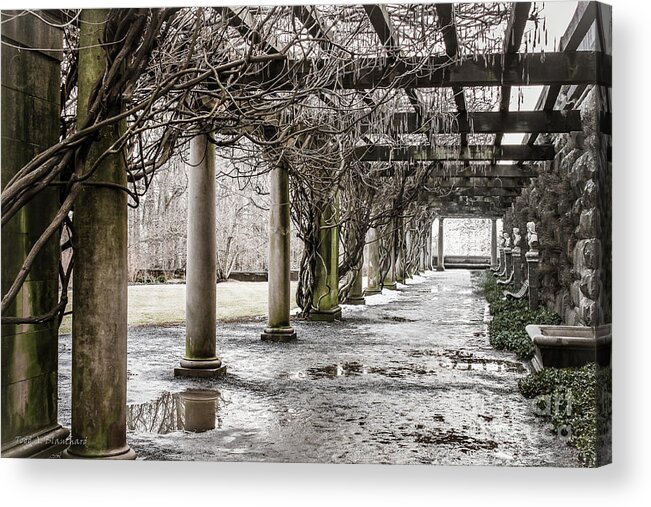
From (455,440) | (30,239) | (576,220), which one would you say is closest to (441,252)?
(576,220)

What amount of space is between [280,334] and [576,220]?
3.02 meters

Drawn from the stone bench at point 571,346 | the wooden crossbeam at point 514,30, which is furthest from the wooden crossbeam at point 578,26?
the stone bench at point 571,346

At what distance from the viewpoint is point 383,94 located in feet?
15.7

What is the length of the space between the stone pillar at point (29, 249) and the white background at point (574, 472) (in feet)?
0.63

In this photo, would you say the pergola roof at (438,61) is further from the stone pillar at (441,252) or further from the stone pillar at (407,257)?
the stone pillar at (407,257)

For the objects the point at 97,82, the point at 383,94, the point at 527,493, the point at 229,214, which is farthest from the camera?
the point at 229,214

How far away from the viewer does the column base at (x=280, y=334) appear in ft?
19.6

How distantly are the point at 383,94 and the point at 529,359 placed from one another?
1.85 m

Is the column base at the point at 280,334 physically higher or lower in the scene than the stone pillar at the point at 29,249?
lower

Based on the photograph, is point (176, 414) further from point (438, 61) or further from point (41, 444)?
point (438, 61)

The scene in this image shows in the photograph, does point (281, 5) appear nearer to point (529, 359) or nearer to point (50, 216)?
point (50, 216)

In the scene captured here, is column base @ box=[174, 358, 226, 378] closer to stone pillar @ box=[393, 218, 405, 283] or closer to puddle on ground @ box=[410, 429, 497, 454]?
puddle on ground @ box=[410, 429, 497, 454]

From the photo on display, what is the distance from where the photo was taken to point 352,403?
14.4 feet

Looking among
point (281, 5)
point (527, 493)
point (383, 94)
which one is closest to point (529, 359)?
point (527, 493)
